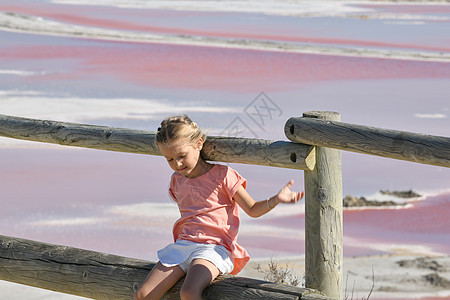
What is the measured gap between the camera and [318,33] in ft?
76.9

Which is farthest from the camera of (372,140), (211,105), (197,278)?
(211,105)

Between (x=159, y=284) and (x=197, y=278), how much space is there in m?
0.21

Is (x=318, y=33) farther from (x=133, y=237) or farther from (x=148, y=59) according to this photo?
(x=133, y=237)

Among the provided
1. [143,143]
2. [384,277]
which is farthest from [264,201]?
[384,277]

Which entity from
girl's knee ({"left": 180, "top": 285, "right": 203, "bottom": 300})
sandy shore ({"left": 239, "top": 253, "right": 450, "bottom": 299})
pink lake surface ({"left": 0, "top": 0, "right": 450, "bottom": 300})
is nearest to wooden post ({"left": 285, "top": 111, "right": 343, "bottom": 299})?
girl's knee ({"left": 180, "top": 285, "right": 203, "bottom": 300})

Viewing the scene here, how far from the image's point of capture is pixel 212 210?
3758mm

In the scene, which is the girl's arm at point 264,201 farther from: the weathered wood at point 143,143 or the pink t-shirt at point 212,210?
the weathered wood at point 143,143

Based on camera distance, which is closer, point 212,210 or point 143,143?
point 212,210

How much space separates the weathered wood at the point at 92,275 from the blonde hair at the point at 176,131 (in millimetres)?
612

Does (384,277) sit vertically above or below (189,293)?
above

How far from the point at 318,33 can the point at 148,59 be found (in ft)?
23.3

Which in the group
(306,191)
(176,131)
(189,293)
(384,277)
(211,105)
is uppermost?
(211,105)

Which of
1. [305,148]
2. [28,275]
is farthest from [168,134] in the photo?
[28,275]

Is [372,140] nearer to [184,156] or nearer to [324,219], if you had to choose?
[324,219]
